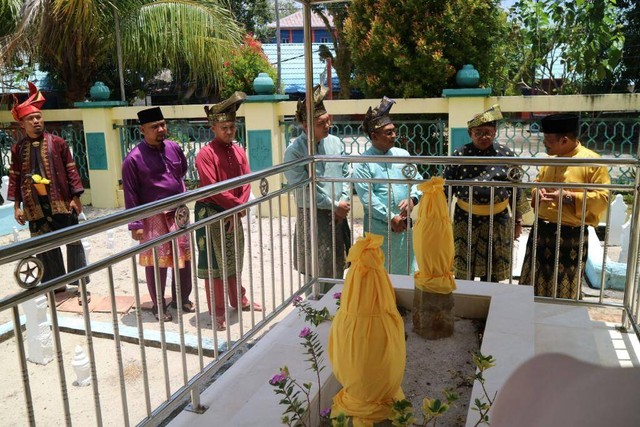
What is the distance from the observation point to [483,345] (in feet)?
8.18

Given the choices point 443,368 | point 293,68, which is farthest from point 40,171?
point 293,68

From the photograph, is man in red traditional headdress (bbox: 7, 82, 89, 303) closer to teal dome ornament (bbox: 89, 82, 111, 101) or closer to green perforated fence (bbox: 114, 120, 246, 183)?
green perforated fence (bbox: 114, 120, 246, 183)

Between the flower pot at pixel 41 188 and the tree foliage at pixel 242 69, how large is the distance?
5.96 metres

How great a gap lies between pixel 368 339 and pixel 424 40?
20.2ft

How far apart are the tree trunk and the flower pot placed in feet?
10.9

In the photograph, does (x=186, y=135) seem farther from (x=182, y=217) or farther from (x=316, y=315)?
(x=182, y=217)

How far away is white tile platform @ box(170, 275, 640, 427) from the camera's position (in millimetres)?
2205

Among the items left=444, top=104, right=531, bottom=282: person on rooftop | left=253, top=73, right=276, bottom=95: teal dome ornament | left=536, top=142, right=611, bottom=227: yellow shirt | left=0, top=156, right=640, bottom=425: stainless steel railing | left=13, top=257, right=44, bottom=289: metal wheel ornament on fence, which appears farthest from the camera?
left=253, top=73, right=276, bottom=95: teal dome ornament

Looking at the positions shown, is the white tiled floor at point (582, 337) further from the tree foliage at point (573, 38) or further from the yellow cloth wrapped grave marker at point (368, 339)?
the tree foliage at point (573, 38)

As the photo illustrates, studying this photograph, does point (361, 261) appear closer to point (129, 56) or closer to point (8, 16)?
point (129, 56)

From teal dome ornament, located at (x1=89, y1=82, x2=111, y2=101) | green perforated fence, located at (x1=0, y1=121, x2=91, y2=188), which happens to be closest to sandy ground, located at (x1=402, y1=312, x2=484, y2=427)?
teal dome ornament, located at (x1=89, y1=82, x2=111, y2=101)

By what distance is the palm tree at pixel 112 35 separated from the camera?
8883 millimetres

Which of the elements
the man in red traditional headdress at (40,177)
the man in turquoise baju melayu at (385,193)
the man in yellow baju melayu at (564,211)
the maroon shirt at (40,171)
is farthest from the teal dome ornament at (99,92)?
the man in yellow baju melayu at (564,211)

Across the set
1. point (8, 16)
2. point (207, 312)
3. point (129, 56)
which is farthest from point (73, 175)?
point (8, 16)
